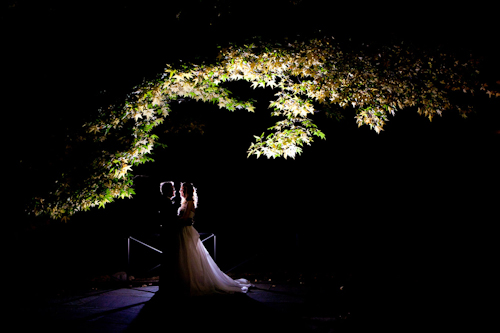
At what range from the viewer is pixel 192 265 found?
5.21 m

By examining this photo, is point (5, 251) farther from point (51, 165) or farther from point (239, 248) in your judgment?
point (239, 248)

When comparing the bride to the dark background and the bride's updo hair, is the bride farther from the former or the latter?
the dark background

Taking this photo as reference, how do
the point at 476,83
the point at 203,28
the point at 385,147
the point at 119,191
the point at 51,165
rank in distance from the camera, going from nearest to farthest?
the point at 476,83, the point at 51,165, the point at 203,28, the point at 119,191, the point at 385,147

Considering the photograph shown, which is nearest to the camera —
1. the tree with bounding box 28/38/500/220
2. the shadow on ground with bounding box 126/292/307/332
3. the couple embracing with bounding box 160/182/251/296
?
the shadow on ground with bounding box 126/292/307/332

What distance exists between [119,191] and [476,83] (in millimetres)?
5925

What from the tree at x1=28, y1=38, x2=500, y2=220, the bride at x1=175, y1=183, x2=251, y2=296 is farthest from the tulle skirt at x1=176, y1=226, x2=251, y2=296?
the tree at x1=28, y1=38, x2=500, y2=220

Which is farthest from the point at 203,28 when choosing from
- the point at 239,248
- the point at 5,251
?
the point at 239,248

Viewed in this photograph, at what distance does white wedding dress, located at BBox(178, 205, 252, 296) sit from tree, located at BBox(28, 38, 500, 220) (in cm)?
A: 160

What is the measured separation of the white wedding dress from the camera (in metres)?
5.04

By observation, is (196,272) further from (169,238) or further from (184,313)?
(184,313)

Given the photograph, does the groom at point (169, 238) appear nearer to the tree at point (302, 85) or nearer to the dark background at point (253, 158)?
the tree at point (302, 85)

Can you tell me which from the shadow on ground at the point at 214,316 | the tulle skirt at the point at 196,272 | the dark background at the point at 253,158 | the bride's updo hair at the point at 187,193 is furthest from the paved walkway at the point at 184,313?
the bride's updo hair at the point at 187,193

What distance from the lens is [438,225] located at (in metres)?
11.1

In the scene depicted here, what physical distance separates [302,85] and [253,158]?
8.90m
